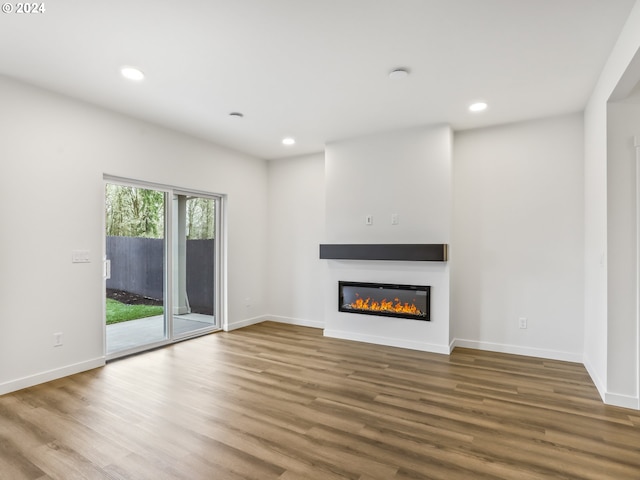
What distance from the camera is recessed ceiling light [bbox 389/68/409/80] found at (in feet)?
9.30

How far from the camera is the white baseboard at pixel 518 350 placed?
12.3 ft

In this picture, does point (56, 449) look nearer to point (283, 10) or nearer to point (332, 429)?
point (332, 429)

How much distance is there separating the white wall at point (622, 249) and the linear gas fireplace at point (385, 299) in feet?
5.72

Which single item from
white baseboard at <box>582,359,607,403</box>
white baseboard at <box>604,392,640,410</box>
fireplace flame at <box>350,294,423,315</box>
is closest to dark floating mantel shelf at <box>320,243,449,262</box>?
fireplace flame at <box>350,294,423,315</box>

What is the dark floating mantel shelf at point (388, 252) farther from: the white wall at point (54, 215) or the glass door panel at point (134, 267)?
the white wall at point (54, 215)

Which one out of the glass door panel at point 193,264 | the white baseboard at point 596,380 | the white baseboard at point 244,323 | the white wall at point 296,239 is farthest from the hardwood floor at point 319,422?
the white wall at point 296,239

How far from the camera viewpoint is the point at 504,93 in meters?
3.26

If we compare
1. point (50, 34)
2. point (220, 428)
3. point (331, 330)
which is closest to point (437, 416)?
point (220, 428)

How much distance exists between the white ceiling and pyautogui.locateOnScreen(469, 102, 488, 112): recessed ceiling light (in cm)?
7

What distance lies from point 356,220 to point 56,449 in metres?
3.61

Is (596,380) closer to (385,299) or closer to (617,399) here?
(617,399)

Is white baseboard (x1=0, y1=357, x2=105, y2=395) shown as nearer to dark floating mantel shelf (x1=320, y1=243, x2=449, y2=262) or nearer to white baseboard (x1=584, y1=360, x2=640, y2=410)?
dark floating mantel shelf (x1=320, y1=243, x2=449, y2=262)

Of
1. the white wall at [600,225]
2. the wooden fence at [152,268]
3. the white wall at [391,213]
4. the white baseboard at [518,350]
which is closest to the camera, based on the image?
the white wall at [600,225]

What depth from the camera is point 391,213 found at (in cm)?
440
